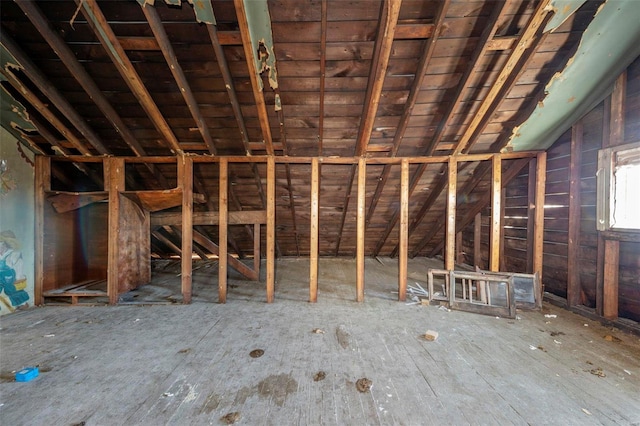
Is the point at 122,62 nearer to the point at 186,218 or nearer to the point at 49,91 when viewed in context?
the point at 49,91

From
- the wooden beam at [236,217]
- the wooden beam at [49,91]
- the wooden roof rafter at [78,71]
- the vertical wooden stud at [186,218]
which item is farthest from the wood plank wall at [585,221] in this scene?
the wooden beam at [49,91]

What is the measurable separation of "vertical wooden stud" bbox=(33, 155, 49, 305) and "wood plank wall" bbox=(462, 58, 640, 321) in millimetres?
6676

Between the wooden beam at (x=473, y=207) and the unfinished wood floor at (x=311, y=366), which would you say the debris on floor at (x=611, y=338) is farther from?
the wooden beam at (x=473, y=207)

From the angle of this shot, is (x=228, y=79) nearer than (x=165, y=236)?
Yes

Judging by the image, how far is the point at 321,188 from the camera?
408cm

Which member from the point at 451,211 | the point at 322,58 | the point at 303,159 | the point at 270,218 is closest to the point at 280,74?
the point at 322,58

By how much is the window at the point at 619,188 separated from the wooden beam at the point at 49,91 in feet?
19.5

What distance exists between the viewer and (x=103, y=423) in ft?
4.49

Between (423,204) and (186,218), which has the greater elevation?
(423,204)

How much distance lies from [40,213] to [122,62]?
2.54m

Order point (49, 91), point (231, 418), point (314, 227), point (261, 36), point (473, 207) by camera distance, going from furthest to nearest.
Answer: point (473, 207) → point (314, 227) → point (49, 91) → point (261, 36) → point (231, 418)

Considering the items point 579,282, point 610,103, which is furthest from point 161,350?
point 610,103

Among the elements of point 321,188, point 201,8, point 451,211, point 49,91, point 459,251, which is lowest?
point 459,251

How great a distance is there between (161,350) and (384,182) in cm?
348
